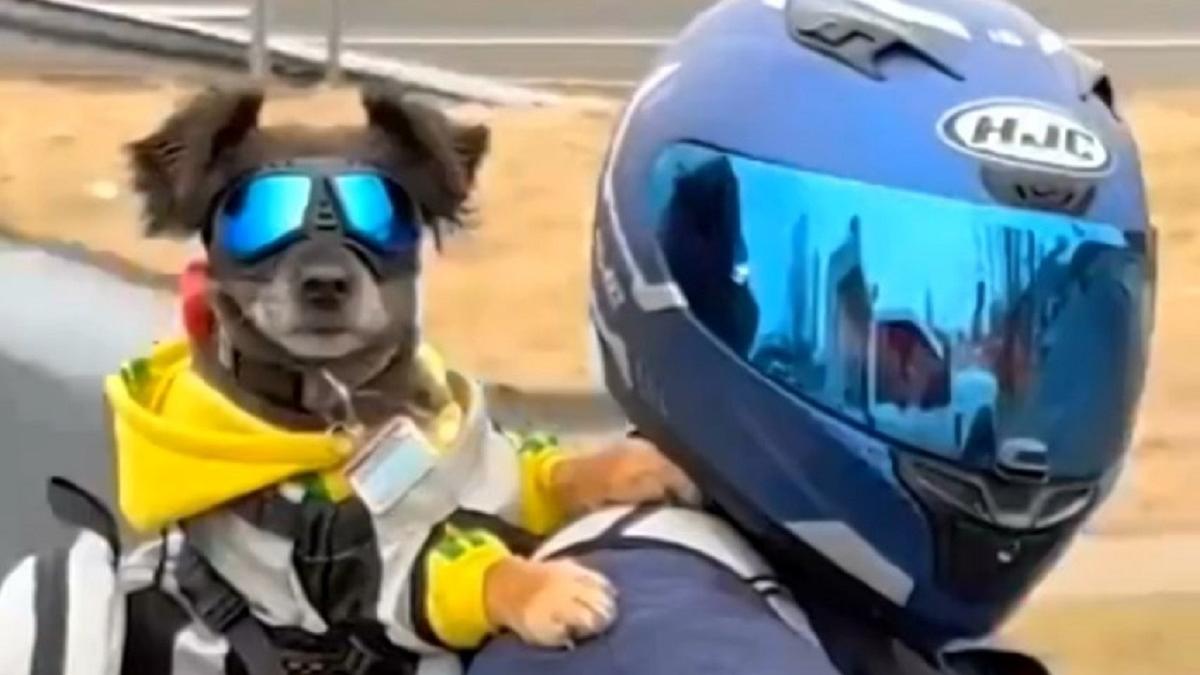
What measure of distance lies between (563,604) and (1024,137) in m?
0.41

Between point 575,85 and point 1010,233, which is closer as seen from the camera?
point 1010,233

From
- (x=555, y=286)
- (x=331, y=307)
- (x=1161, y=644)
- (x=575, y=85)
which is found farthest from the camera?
(x=575, y=85)

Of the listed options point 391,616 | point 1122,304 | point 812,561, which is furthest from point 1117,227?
point 391,616

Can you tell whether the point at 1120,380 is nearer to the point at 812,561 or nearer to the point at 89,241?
the point at 812,561

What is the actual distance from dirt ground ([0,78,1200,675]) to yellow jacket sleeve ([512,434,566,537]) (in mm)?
945

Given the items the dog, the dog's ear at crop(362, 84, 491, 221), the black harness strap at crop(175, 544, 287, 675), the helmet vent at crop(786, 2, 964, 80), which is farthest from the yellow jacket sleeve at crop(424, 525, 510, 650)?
the helmet vent at crop(786, 2, 964, 80)

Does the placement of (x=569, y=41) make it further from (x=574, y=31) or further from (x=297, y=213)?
(x=297, y=213)

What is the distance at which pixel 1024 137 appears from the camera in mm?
2078

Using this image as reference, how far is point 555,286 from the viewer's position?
7.62m

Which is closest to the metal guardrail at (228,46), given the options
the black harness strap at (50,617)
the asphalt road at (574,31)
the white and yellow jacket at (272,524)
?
the asphalt road at (574,31)

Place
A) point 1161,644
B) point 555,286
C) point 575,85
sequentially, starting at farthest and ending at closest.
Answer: point 575,85 < point 555,286 < point 1161,644

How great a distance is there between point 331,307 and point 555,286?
14.3ft

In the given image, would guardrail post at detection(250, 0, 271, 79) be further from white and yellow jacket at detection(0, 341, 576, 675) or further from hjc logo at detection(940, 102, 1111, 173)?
hjc logo at detection(940, 102, 1111, 173)

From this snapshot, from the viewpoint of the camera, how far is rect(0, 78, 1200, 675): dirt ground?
588 centimetres
